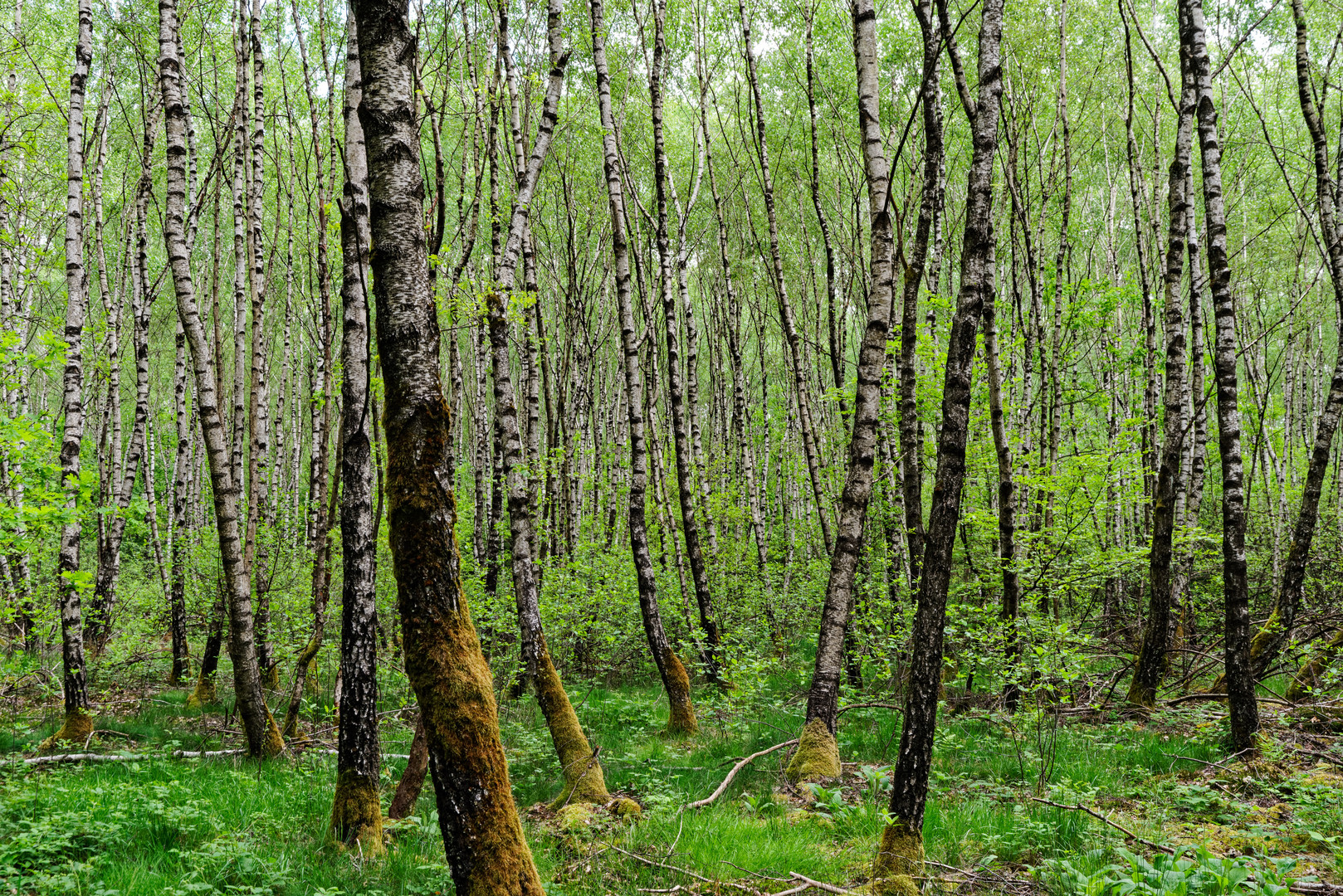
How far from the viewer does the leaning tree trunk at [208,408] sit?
5.91m

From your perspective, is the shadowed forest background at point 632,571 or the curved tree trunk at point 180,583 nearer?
the shadowed forest background at point 632,571

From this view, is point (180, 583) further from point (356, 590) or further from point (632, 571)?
point (356, 590)

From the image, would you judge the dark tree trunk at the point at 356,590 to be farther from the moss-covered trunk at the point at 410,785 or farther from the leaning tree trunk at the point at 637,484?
the leaning tree trunk at the point at 637,484

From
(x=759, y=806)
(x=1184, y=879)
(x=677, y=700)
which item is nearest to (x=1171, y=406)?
(x=1184, y=879)

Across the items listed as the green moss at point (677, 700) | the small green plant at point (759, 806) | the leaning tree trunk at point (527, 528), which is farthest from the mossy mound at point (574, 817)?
the green moss at point (677, 700)

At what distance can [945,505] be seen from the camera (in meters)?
3.83

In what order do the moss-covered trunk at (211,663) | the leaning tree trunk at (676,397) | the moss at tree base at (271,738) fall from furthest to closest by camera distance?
the moss-covered trunk at (211,663)
the leaning tree trunk at (676,397)
the moss at tree base at (271,738)

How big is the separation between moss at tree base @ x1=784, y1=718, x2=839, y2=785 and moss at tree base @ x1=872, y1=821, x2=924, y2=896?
197cm

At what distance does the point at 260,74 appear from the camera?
25.6 ft

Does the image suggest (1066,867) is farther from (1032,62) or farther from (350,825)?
(1032,62)

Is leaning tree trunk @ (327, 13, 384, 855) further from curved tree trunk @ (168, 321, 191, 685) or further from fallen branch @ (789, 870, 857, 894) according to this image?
curved tree trunk @ (168, 321, 191, 685)

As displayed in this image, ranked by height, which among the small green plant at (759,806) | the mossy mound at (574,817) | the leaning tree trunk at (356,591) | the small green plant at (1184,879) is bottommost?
the small green plant at (759,806)

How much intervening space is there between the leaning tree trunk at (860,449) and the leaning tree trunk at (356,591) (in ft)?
10.5

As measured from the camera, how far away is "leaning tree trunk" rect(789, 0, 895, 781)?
5816 mm
